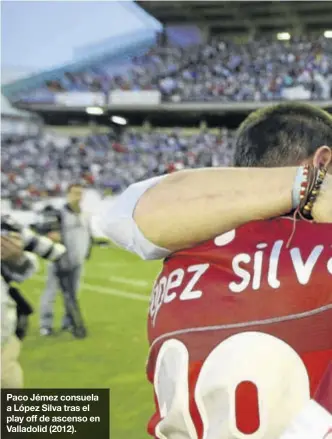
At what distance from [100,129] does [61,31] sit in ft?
3.07

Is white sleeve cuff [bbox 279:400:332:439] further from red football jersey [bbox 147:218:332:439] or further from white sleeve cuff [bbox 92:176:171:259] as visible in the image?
white sleeve cuff [bbox 92:176:171:259]

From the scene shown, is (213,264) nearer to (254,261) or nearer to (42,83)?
(254,261)

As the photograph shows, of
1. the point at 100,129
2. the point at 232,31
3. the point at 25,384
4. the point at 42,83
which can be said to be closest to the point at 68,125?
A: the point at 100,129

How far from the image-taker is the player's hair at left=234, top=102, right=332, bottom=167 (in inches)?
19.6

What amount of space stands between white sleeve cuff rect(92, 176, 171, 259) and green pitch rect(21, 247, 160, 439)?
1485mm

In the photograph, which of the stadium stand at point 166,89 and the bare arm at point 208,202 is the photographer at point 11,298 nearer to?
the stadium stand at point 166,89

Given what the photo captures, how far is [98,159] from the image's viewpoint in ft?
10.6

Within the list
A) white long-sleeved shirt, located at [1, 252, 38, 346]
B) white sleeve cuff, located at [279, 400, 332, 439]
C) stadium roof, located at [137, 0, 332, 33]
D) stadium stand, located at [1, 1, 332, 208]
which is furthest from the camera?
stadium stand, located at [1, 1, 332, 208]

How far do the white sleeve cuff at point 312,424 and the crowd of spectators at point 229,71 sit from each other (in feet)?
5.82

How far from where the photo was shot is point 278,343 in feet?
1.44

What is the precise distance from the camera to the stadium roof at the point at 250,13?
1975 mm

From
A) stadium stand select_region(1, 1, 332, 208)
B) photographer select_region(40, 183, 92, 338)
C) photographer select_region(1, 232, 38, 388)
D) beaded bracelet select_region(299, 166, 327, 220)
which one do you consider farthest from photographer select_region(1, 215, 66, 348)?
beaded bracelet select_region(299, 166, 327, 220)

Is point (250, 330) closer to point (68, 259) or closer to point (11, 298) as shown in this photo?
point (11, 298)
